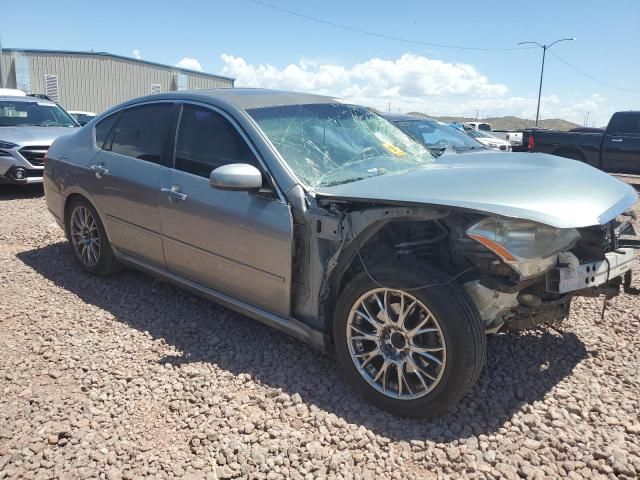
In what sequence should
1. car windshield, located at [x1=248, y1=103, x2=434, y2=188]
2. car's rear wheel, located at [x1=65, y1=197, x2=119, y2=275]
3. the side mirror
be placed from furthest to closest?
car's rear wheel, located at [x1=65, y1=197, x2=119, y2=275] → car windshield, located at [x1=248, y1=103, x2=434, y2=188] → the side mirror

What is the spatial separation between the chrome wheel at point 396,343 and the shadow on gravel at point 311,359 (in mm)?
189

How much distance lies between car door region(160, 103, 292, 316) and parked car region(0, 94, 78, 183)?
5.90 metres

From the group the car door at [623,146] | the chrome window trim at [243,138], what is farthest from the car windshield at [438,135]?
the car door at [623,146]

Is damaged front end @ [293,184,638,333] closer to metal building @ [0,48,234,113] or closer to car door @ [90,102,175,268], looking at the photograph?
car door @ [90,102,175,268]

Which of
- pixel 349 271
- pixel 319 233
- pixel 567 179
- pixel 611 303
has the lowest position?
pixel 611 303

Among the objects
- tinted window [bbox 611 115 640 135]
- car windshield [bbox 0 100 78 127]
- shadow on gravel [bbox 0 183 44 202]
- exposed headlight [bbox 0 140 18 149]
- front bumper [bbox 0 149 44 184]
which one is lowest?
shadow on gravel [bbox 0 183 44 202]

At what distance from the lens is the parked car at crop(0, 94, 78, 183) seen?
331 inches

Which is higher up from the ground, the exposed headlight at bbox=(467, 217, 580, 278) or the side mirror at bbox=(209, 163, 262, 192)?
the side mirror at bbox=(209, 163, 262, 192)

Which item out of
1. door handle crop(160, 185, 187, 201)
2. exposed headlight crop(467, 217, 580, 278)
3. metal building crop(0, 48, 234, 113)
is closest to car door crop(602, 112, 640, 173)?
exposed headlight crop(467, 217, 580, 278)

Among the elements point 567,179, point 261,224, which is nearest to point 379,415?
point 261,224

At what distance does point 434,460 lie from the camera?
2.51 metres

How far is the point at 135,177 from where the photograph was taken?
13.2 feet

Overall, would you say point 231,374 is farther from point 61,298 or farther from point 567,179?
point 567,179

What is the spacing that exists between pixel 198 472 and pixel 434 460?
43.6 inches
